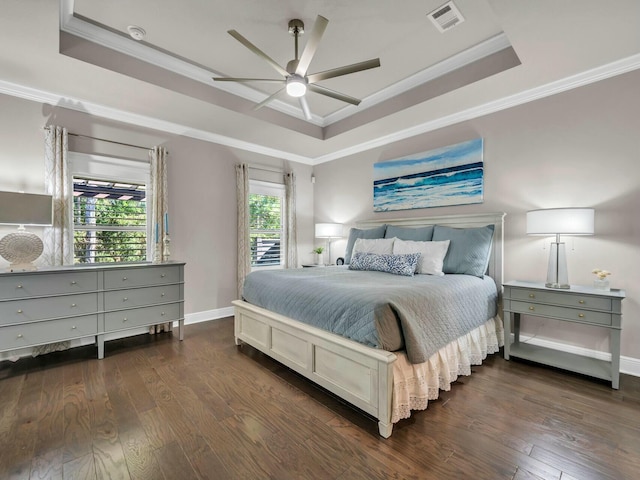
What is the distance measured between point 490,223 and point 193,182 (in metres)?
3.82

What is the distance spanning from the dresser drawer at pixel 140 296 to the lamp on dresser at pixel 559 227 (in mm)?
3767

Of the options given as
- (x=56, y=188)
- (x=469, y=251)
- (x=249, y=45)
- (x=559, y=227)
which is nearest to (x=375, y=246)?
(x=469, y=251)

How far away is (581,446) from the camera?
164 cm

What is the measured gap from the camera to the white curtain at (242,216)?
4.46 metres

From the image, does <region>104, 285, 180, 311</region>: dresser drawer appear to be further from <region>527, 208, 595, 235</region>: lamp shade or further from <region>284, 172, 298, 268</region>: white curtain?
<region>527, 208, 595, 235</region>: lamp shade

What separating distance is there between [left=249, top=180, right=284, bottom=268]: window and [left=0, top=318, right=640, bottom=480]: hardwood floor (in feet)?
7.91

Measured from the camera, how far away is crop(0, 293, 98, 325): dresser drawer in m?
2.45

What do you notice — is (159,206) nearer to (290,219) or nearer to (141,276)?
(141,276)

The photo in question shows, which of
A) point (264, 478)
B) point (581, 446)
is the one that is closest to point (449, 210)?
point (581, 446)

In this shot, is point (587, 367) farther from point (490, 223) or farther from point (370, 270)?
point (370, 270)

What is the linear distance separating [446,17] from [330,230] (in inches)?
121

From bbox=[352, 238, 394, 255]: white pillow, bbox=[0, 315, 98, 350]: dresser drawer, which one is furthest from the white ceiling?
bbox=[0, 315, 98, 350]: dresser drawer

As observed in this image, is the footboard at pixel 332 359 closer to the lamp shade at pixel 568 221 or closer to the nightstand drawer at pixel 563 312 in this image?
the nightstand drawer at pixel 563 312

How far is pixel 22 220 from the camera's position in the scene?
2.64m
